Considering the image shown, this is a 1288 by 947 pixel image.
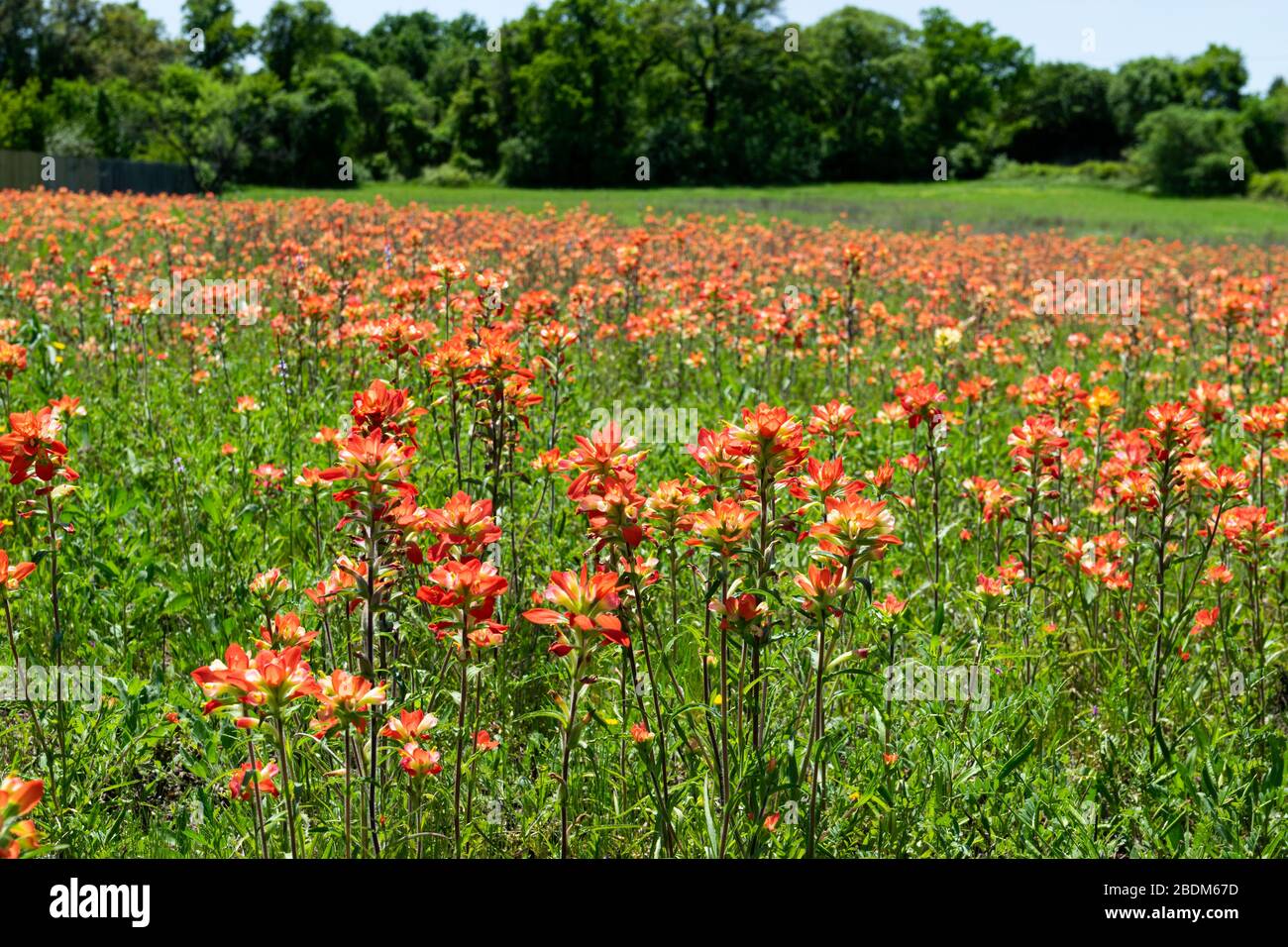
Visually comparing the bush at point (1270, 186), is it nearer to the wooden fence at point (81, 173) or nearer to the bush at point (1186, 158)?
the bush at point (1186, 158)

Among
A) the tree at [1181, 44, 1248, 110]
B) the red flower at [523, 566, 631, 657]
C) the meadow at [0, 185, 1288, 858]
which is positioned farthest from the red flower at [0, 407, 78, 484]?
the tree at [1181, 44, 1248, 110]

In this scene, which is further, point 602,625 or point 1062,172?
point 1062,172

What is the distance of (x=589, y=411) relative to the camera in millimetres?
6262

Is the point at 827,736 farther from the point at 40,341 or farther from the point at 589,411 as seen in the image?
the point at 40,341

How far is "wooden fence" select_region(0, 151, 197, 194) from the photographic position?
31922 millimetres

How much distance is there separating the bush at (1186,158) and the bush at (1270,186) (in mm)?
579

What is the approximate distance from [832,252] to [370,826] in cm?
1082

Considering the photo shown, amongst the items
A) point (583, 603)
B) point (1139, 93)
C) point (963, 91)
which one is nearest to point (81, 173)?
point (583, 603)

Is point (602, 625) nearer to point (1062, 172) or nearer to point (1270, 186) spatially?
point (1270, 186)

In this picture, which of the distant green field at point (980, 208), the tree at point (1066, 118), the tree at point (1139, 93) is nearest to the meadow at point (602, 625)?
the distant green field at point (980, 208)

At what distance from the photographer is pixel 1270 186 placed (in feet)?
168

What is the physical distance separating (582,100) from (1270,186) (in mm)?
36965

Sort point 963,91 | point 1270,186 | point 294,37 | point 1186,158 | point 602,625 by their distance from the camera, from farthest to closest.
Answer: point 963,91, point 294,37, point 1186,158, point 1270,186, point 602,625

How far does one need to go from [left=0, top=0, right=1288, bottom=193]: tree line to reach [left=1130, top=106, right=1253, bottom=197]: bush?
120 millimetres
